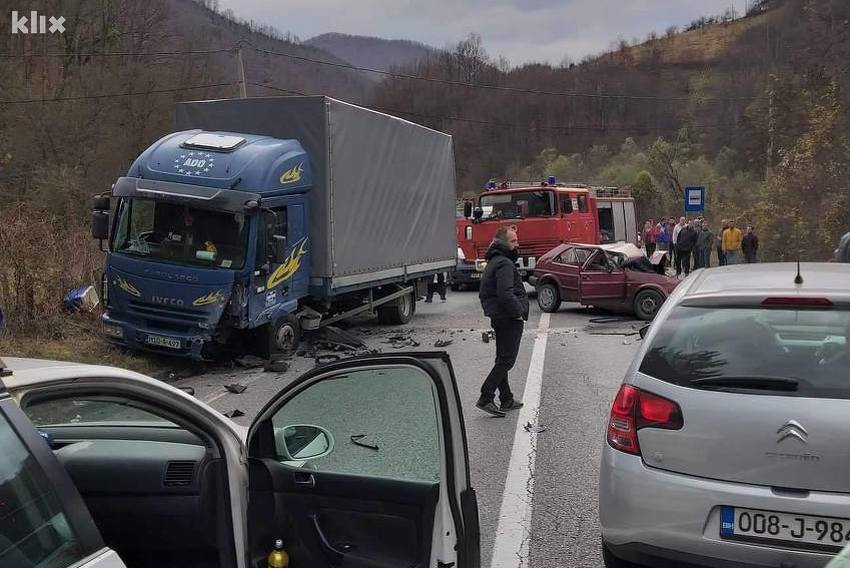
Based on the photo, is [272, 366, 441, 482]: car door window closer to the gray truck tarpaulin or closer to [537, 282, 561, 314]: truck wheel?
the gray truck tarpaulin

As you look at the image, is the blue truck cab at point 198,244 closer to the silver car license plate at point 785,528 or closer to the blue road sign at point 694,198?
the silver car license plate at point 785,528

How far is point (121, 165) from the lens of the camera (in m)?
30.6

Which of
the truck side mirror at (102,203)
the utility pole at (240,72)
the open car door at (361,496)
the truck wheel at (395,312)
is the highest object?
the utility pole at (240,72)

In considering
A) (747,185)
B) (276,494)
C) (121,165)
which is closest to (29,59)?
(121,165)

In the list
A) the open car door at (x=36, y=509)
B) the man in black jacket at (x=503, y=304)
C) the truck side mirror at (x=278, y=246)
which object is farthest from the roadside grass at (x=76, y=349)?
the open car door at (x=36, y=509)

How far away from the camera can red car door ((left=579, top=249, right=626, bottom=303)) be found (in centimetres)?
1543

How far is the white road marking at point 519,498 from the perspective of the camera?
4324mm

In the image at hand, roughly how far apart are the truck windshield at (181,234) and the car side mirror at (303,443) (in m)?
7.35

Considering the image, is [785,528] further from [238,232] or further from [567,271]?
[567,271]

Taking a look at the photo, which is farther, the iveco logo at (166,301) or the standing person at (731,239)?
the standing person at (731,239)

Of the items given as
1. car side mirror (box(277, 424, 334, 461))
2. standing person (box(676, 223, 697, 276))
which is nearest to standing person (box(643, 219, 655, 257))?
standing person (box(676, 223, 697, 276))

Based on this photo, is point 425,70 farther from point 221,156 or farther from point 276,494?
point 276,494

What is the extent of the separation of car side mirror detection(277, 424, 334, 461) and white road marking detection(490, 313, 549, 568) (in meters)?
1.65

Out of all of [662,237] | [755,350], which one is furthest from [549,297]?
[662,237]
